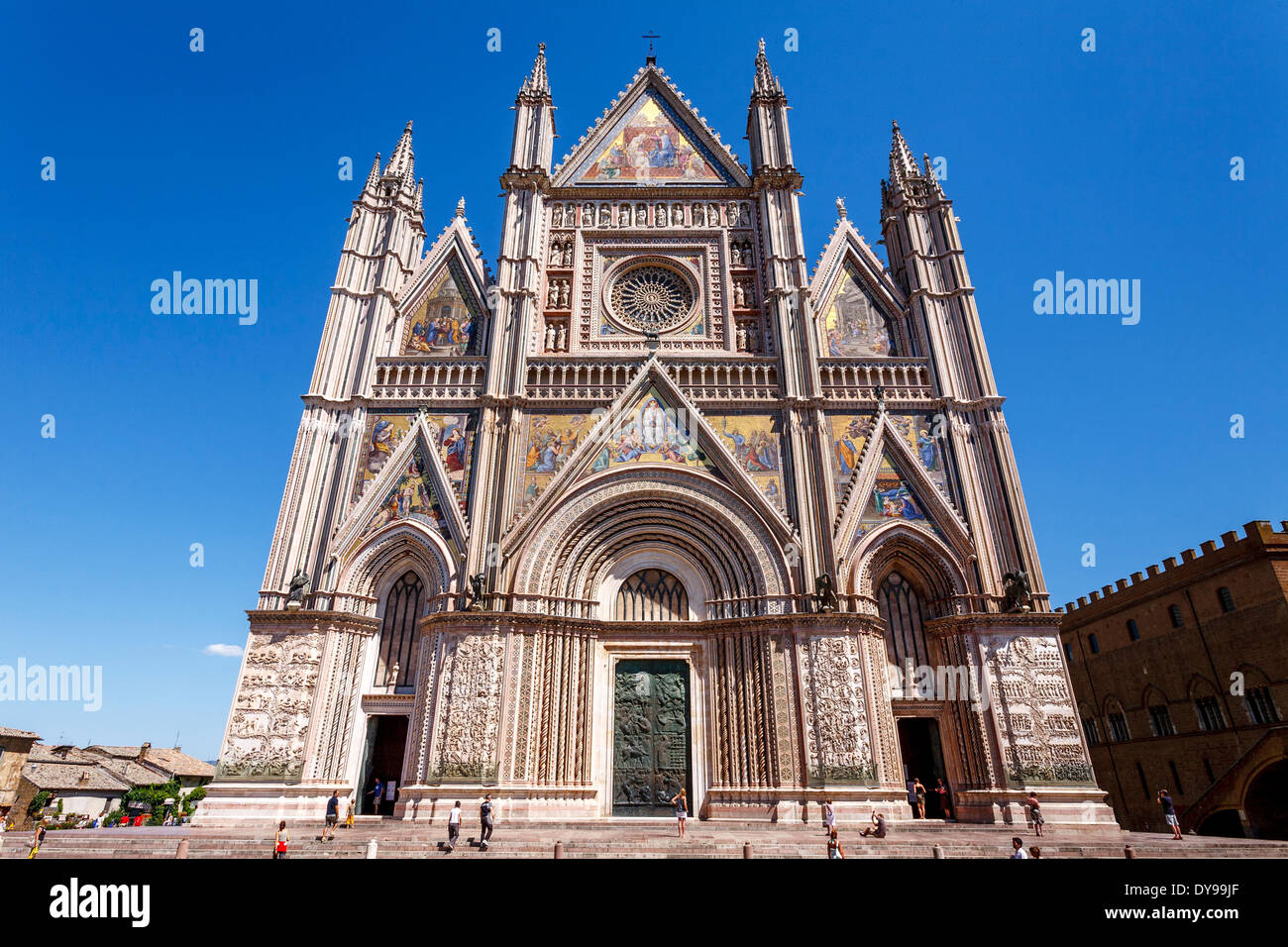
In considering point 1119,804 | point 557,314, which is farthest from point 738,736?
point 1119,804

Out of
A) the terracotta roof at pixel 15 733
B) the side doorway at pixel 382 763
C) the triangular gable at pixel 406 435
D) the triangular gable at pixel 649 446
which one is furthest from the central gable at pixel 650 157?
the terracotta roof at pixel 15 733

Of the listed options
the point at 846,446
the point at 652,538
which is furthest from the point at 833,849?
the point at 846,446

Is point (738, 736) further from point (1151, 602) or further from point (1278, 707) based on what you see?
point (1151, 602)

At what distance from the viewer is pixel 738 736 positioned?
717 inches

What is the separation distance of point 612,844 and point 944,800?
10.8 metres

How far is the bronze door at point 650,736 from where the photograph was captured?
722 inches

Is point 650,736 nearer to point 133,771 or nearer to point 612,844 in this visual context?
point 612,844

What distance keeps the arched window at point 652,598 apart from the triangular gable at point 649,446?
3.47 m

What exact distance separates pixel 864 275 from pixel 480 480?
15.6 m

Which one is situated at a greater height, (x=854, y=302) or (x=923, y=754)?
(x=854, y=302)

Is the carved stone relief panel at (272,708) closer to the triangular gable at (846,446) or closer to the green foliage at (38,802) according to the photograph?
the triangular gable at (846,446)

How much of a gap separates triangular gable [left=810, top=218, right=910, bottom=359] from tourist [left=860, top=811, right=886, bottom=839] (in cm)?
1402

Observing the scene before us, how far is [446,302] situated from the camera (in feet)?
79.2
